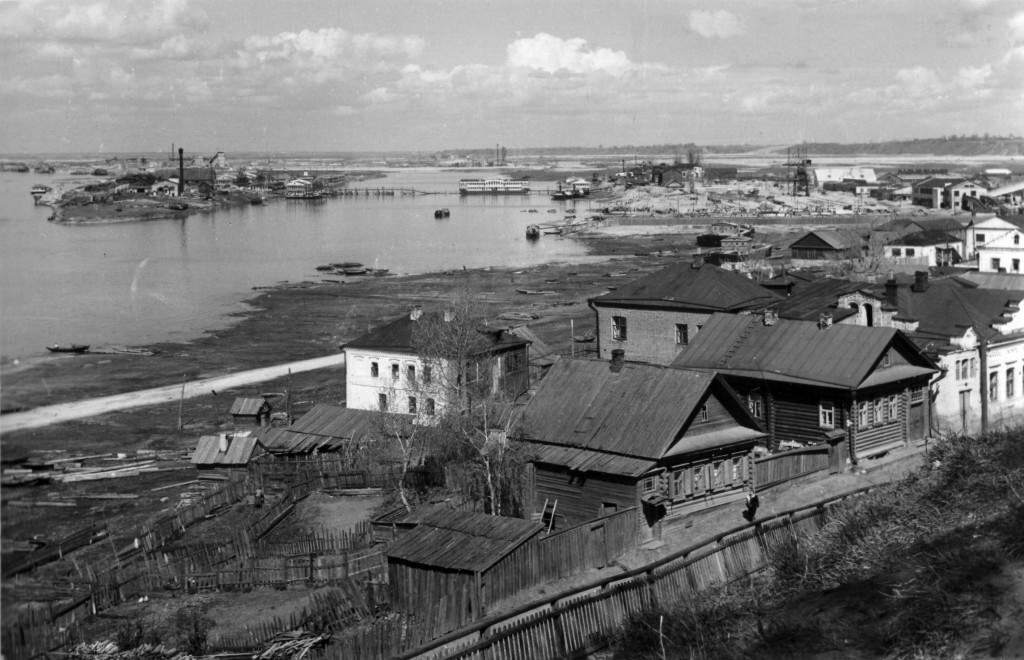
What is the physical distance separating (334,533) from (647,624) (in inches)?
505

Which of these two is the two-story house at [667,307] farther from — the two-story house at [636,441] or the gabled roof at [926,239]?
the gabled roof at [926,239]

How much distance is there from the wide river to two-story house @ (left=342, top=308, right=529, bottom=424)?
10.1 m

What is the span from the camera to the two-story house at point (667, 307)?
37.8 meters

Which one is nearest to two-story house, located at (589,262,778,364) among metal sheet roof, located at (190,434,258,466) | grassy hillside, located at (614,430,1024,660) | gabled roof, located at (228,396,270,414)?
gabled roof, located at (228,396,270,414)

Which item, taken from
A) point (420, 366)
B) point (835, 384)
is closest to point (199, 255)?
point (420, 366)

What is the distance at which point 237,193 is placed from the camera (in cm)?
19512

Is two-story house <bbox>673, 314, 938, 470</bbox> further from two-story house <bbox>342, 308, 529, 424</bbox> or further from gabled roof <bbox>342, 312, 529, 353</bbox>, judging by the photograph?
gabled roof <bbox>342, 312, 529, 353</bbox>

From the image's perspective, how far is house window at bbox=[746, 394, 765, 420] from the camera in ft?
93.9

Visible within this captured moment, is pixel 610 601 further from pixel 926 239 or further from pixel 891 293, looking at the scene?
pixel 926 239

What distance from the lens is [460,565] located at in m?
18.4

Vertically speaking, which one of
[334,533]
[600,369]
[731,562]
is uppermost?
[600,369]

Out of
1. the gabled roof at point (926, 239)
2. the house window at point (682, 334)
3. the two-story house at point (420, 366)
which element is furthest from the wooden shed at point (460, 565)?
the gabled roof at point (926, 239)

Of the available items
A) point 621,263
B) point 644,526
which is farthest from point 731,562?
point 621,263

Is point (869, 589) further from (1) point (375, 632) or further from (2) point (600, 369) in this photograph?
(2) point (600, 369)
